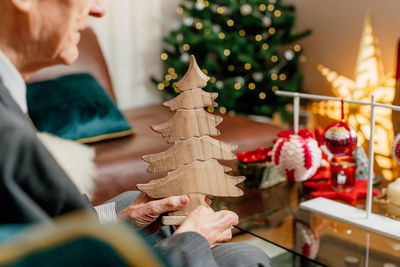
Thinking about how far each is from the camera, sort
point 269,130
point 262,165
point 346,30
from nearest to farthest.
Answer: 1. point 262,165
2. point 269,130
3. point 346,30

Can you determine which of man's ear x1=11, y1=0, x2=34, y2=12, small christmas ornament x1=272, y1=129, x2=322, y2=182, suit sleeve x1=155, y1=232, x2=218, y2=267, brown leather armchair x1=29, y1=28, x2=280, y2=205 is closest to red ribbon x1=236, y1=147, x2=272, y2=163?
small christmas ornament x1=272, y1=129, x2=322, y2=182

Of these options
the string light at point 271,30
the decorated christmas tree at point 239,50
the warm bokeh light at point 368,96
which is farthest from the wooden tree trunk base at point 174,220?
the string light at point 271,30

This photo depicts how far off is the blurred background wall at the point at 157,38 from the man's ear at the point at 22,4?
2548mm

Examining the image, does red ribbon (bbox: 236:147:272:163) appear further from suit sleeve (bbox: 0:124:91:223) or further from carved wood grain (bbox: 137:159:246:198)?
suit sleeve (bbox: 0:124:91:223)

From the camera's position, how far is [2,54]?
2.22ft

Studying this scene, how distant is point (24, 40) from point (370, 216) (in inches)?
38.6

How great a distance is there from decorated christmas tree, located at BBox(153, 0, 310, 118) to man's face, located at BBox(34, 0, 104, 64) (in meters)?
2.18

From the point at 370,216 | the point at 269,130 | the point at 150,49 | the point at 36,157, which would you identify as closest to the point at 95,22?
the point at 150,49

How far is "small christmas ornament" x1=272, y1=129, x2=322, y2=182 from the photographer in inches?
53.2

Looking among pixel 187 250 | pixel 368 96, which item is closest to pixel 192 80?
pixel 187 250

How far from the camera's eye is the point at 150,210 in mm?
943

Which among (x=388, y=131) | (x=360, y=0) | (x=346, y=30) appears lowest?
(x=388, y=131)

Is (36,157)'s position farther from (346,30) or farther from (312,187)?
(346,30)

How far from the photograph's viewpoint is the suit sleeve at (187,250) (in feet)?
2.23
